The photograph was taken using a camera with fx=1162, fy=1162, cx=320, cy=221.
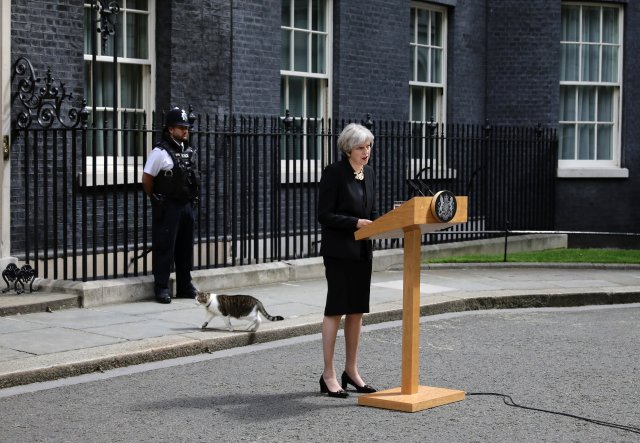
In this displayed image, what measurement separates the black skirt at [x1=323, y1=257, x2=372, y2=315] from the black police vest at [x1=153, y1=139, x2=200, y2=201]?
3891 millimetres

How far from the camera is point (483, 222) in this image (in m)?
18.0

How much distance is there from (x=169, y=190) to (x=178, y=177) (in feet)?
0.51

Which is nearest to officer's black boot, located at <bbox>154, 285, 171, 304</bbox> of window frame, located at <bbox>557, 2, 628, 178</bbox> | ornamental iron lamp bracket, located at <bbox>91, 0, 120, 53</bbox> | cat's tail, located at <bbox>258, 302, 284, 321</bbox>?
cat's tail, located at <bbox>258, 302, 284, 321</bbox>

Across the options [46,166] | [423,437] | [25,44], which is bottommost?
[423,437]

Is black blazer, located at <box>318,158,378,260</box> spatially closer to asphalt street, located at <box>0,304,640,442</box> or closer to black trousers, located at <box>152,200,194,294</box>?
asphalt street, located at <box>0,304,640,442</box>

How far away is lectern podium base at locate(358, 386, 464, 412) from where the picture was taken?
731cm

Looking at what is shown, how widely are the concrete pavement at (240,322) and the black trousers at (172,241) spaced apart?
1.01 ft

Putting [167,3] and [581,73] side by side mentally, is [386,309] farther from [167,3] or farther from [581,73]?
[581,73]

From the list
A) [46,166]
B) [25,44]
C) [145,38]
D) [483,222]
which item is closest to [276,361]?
[46,166]

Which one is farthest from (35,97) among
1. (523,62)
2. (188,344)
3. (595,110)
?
(595,110)

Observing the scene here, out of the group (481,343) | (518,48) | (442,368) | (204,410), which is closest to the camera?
(204,410)

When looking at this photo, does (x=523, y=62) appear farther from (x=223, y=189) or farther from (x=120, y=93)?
(x=120, y=93)

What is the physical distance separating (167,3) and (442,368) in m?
6.95

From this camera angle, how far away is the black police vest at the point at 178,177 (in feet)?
37.2
